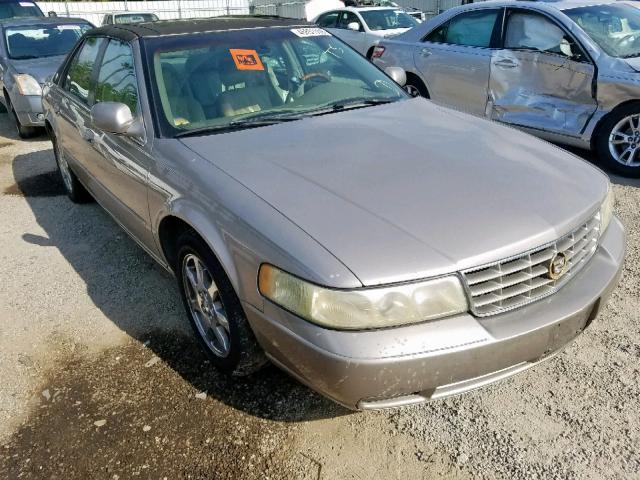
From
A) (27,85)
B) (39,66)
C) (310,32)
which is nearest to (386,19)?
(39,66)

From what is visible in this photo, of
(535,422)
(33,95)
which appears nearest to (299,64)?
(535,422)

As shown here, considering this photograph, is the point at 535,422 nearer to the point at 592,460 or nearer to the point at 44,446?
the point at 592,460

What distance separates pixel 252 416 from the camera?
246cm

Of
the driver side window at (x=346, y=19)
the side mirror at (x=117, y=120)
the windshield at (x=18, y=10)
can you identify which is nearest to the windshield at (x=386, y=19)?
the driver side window at (x=346, y=19)

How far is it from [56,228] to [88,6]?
23.7 m

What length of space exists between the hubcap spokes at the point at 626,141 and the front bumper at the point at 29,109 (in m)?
6.77

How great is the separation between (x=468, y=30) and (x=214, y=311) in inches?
195

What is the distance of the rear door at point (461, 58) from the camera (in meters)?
5.92

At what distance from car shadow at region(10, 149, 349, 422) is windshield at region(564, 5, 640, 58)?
450 cm

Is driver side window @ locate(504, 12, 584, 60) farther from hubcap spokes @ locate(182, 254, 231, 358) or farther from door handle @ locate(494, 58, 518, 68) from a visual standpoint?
hubcap spokes @ locate(182, 254, 231, 358)

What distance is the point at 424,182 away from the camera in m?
2.34

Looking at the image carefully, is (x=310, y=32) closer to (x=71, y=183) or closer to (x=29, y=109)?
(x=71, y=183)

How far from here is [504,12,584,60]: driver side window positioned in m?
5.29

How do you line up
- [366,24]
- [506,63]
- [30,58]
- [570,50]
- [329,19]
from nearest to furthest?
[570,50] → [506,63] → [30,58] → [366,24] → [329,19]
